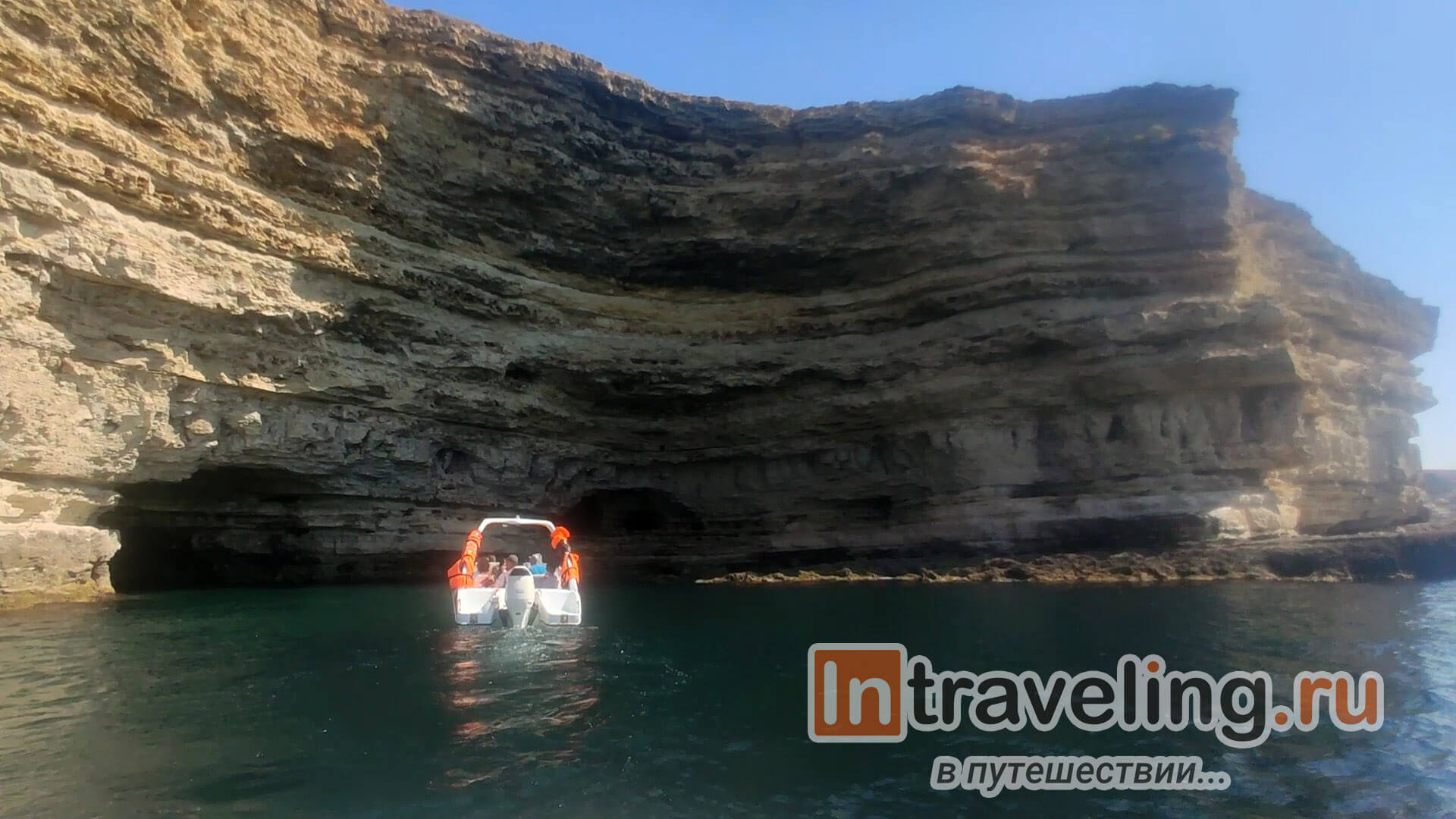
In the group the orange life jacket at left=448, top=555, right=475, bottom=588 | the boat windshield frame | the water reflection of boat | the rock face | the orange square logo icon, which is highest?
the rock face

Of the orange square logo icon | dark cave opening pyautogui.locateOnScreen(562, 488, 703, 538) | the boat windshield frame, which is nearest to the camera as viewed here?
the orange square logo icon

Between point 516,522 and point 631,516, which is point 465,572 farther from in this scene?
point 631,516

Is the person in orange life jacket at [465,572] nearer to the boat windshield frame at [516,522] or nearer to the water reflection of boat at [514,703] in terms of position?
the boat windshield frame at [516,522]

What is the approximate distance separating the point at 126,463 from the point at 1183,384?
27.9 m

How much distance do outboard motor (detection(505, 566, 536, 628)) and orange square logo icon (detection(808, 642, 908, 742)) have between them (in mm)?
5700

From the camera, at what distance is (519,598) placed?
15.7 metres

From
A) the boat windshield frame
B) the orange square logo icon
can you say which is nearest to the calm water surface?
the orange square logo icon

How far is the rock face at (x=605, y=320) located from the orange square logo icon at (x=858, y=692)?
48.6ft

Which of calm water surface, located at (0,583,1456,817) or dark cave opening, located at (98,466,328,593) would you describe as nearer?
calm water surface, located at (0,583,1456,817)

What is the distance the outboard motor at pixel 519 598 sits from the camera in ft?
51.4

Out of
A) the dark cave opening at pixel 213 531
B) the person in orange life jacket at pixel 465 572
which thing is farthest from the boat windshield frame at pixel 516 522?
the dark cave opening at pixel 213 531

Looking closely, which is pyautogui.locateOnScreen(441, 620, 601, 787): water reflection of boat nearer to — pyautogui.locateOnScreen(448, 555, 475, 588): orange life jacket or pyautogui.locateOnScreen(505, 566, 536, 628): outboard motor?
pyautogui.locateOnScreen(505, 566, 536, 628): outboard motor

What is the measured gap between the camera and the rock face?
17.7 metres

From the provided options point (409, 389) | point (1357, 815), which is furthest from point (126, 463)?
point (1357, 815)
